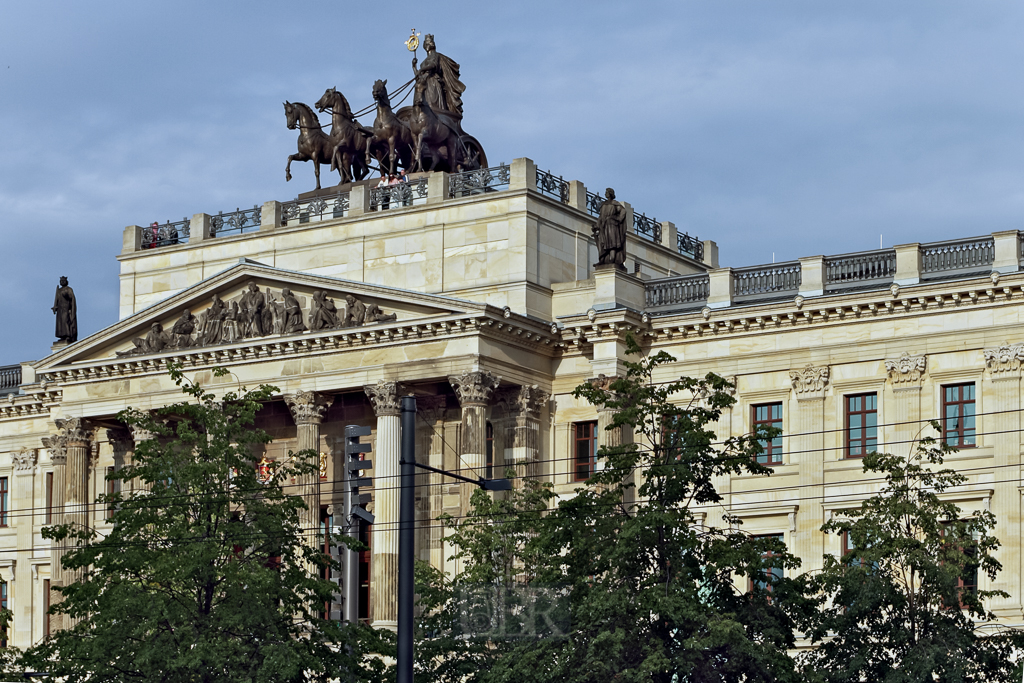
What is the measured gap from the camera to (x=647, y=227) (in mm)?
66562

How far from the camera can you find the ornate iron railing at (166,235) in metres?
67.5

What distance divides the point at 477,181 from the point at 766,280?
9719 millimetres

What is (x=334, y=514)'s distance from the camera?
62594 millimetres

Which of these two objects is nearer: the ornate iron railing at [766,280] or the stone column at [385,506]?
the stone column at [385,506]

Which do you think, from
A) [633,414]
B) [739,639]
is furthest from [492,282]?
[739,639]

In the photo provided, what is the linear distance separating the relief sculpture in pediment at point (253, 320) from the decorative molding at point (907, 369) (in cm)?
1471

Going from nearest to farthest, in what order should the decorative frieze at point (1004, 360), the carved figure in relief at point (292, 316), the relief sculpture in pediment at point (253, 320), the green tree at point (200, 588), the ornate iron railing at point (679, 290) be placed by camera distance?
the green tree at point (200, 588) → the decorative frieze at point (1004, 360) → the ornate iron railing at point (679, 290) → the relief sculpture in pediment at point (253, 320) → the carved figure in relief at point (292, 316)

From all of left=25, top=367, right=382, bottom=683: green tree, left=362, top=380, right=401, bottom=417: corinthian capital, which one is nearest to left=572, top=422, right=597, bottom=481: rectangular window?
left=362, top=380, right=401, bottom=417: corinthian capital

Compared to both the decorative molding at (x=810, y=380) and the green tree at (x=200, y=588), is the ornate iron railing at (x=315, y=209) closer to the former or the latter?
the decorative molding at (x=810, y=380)

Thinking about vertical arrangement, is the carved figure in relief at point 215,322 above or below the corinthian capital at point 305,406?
above

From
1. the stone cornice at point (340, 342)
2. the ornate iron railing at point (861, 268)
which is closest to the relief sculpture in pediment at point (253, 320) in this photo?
the stone cornice at point (340, 342)

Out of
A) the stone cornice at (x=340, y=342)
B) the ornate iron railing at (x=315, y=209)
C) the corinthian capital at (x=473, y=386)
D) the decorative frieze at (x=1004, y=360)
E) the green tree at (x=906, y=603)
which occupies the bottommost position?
the green tree at (x=906, y=603)

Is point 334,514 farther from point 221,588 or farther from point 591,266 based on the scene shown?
point 221,588

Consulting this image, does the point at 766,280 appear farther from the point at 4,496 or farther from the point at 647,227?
the point at 4,496
